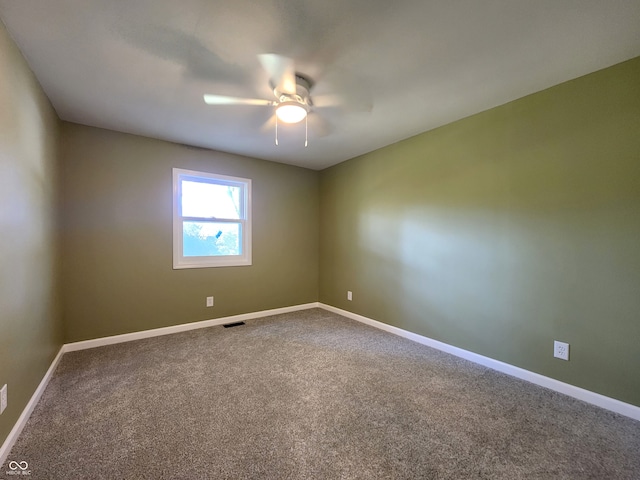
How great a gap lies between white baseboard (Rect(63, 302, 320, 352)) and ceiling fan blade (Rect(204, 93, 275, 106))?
259 centimetres

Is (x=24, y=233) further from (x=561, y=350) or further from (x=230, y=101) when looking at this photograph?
(x=561, y=350)

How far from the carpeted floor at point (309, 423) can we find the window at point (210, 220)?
130cm

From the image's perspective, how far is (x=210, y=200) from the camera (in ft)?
12.1

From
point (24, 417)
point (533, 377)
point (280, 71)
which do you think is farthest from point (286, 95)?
point (533, 377)

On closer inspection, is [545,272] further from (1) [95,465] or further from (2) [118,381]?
(2) [118,381]

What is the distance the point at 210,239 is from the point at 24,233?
198 cm

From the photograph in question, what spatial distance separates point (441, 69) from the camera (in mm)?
1912

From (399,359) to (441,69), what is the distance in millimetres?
2440

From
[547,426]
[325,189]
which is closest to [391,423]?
[547,426]

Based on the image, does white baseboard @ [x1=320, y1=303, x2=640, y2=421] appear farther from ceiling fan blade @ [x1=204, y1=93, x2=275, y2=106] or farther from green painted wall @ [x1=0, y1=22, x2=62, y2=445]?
green painted wall @ [x1=0, y1=22, x2=62, y2=445]

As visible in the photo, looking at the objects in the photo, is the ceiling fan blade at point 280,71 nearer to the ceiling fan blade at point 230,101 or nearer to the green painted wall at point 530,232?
the ceiling fan blade at point 230,101

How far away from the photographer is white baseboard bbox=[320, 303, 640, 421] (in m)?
1.83

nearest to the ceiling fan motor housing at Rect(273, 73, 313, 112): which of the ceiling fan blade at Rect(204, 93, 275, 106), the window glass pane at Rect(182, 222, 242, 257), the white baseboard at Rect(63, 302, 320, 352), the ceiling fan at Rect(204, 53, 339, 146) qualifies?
the ceiling fan at Rect(204, 53, 339, 146)

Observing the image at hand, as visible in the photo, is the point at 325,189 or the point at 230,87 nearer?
the point at 230,87
